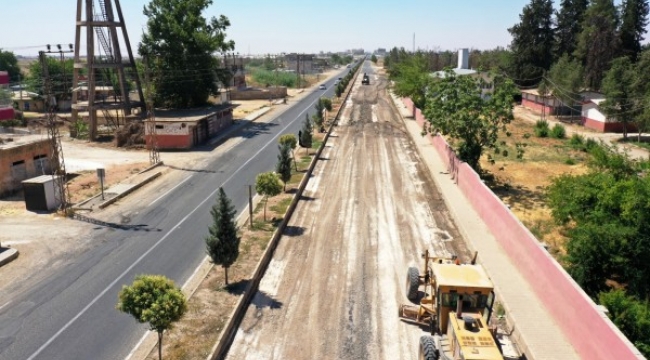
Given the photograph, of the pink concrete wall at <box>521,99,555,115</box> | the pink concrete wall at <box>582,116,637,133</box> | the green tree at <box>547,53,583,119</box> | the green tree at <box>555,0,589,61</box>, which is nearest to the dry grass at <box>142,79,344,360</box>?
the pink concrete wall at <box>582,116,637,133</box>

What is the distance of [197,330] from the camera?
50.6ft

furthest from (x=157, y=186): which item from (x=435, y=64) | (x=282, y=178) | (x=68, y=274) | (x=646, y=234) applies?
(x=435, y=64)

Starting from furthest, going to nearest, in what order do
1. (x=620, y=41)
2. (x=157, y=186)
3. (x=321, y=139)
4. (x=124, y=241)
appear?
(x=620, y=41) < (x=321, y=139) < (x=157, y=186) < (x=124, y=241)

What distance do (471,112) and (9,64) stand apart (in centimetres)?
11514

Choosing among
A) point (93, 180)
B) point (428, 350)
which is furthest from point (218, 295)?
point (93, 180)

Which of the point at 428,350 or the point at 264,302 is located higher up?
the point at 428,350

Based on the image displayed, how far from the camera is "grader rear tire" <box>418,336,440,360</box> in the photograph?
12547mm

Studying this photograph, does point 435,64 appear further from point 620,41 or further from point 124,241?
point 124,241

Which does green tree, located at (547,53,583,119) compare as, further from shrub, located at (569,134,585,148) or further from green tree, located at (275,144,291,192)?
green tree, located at (275,144,291,192)

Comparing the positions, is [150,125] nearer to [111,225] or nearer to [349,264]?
[111,225]

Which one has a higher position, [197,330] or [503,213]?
[503,213]

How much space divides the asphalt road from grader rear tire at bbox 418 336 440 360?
8.92m

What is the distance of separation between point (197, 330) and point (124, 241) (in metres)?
9.93

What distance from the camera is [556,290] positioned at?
1571cm
